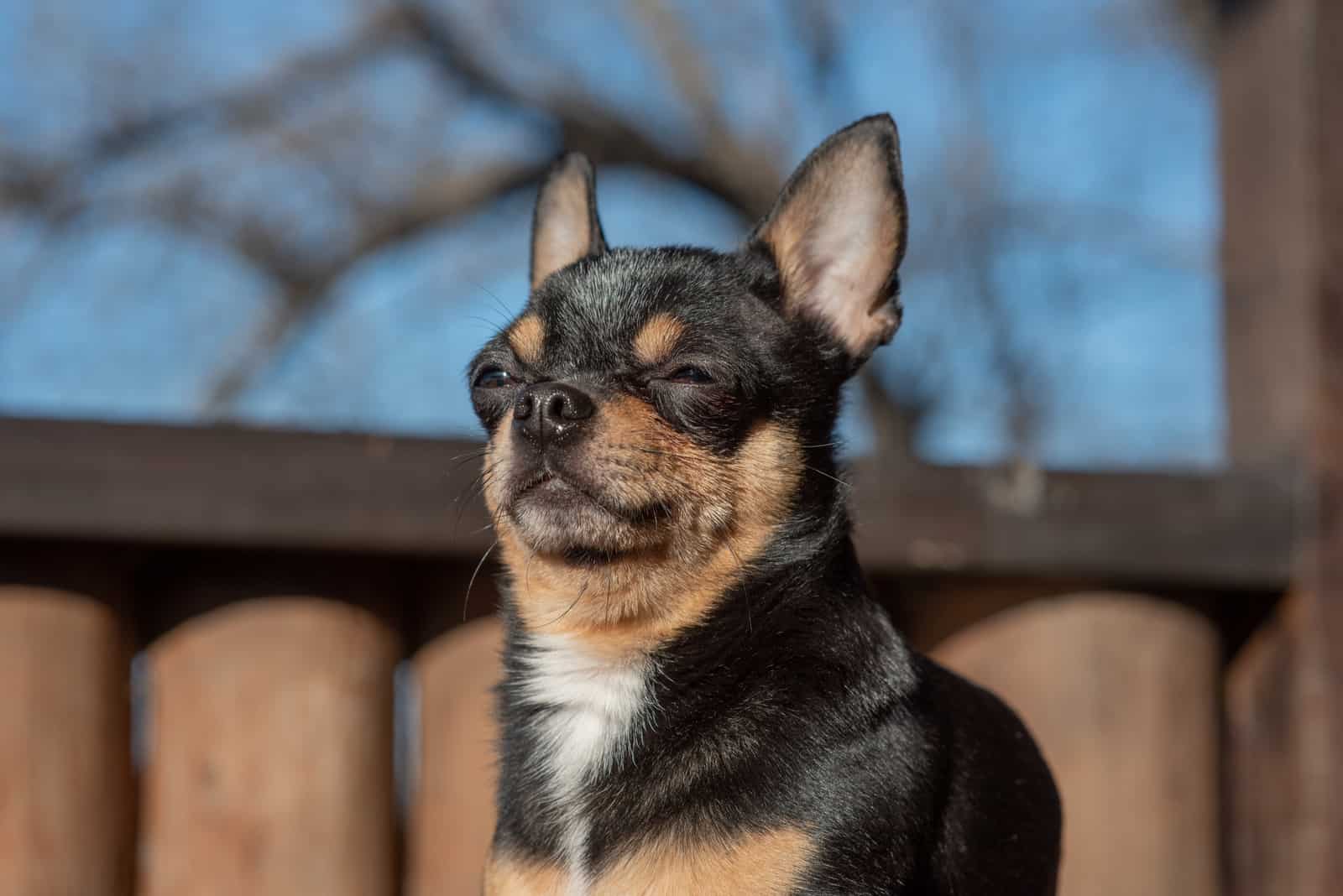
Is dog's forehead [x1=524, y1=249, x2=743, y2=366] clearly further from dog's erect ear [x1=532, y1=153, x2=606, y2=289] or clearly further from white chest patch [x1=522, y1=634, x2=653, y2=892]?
white chest patch [x1=522, y1=634, x2=653, y2=892]

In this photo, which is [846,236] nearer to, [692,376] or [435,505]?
[692,376]

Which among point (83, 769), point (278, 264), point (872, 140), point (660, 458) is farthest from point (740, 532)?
point (278, 264)

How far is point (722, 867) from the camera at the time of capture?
227 cm

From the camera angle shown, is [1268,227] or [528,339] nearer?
[528,339]

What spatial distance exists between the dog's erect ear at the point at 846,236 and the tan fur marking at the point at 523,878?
1.21m

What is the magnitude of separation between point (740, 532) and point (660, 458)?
246 mm

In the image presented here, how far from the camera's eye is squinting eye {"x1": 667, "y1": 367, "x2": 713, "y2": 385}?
2.53 metres

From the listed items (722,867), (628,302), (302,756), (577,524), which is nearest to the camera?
(722,867)

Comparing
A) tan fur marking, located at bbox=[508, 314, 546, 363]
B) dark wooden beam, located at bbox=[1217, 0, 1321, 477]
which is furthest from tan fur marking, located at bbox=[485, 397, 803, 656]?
dark wooden beam, located at bbox=[1217, 0, 1321, 477]

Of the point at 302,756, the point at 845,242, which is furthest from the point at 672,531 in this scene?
the point at 302,756

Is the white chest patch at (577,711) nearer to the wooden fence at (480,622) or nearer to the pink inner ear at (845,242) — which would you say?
the pink inner ear at (845,242)

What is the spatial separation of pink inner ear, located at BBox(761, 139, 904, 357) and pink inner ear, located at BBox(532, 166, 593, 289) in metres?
0.45

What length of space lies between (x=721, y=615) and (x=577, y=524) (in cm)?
33

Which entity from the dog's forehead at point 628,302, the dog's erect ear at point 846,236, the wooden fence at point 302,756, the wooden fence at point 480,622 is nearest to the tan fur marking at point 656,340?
the dog's forehead at point 628,302
